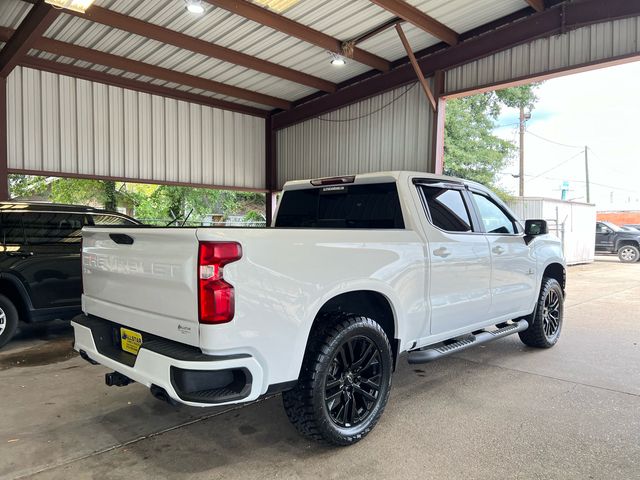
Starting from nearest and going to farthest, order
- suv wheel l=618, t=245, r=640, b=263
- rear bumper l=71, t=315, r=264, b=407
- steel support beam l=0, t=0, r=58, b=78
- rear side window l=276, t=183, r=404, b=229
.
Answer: rear bumper l=71, t=315, r=264, b=407 < rear side window l=276, t=183, r=404, b=229 < steel support beam l=0, t=0, r=58, b=78 < suv wheel l=618, t=245, r=640, b=263

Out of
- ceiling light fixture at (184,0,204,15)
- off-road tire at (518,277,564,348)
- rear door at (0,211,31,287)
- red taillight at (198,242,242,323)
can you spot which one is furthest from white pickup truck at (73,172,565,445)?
ceiling light fixture at (184,0,204,15)

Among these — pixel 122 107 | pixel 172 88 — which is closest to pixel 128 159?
pixel 122 107

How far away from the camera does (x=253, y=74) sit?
11.2m

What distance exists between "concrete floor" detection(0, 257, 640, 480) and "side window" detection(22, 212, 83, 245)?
1.54m

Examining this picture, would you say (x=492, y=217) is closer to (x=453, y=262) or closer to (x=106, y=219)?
(x=453, y=262)

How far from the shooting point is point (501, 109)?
2272cm

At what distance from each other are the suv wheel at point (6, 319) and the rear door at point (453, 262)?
493 centimetres

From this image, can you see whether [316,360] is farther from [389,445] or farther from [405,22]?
[405,22]

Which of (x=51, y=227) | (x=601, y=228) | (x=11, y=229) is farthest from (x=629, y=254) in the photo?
(x=11, y=229)

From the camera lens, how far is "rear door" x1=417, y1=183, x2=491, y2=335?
380cm

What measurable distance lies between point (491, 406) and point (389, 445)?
1.14m

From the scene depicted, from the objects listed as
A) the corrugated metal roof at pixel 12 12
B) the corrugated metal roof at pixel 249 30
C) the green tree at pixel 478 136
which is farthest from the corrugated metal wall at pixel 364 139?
the green tree at pixel 478 136

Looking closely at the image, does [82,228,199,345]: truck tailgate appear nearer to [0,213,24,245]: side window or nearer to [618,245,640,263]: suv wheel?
[0,213,24,245]: side window

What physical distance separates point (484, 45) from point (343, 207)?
6823mm
